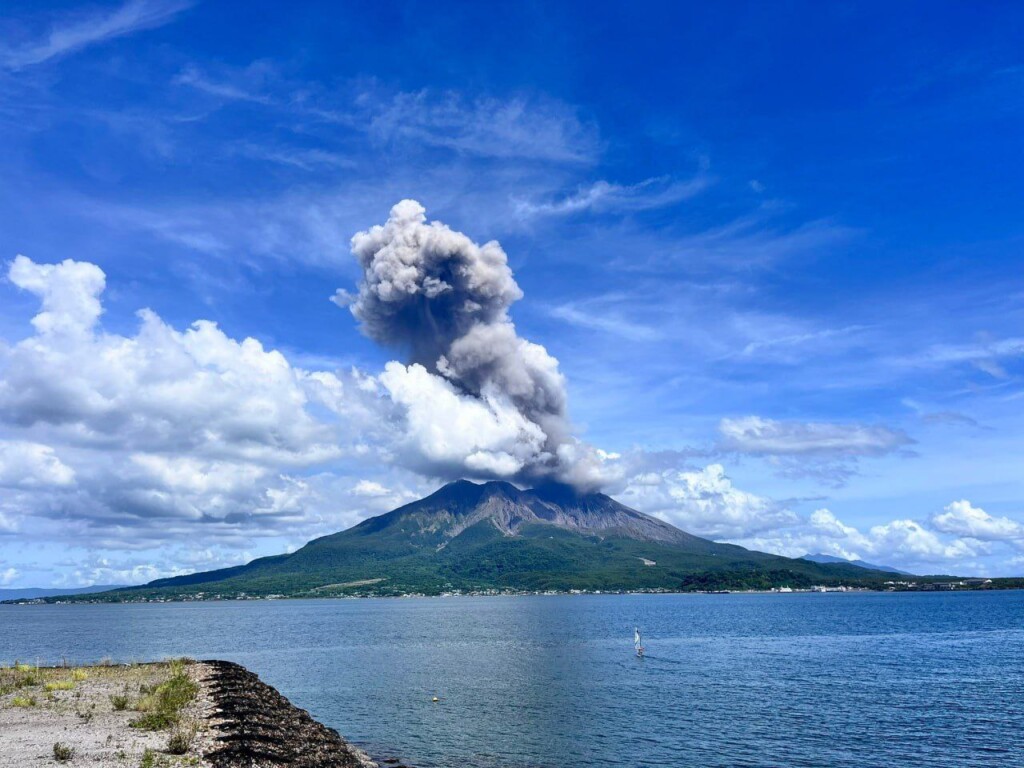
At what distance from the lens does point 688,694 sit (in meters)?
69.0

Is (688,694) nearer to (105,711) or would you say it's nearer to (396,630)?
(105,711)

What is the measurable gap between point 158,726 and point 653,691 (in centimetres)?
4677

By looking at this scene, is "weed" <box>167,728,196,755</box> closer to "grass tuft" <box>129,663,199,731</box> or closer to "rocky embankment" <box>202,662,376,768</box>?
"rocky embankment" <box>202,662,376,768</box>

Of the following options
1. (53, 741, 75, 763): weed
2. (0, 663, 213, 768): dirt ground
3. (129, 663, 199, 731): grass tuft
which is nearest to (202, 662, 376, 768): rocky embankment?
(0, 663, 213, 768): dirt ground

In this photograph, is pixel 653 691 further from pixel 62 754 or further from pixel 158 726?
pixel 62 754

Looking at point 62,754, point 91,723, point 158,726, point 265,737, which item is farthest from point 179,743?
point 91,723

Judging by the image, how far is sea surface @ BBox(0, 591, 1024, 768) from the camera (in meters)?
48.0

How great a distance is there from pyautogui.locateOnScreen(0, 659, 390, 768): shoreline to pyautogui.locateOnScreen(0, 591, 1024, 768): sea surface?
7.75m

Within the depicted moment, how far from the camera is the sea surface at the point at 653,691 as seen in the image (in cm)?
4797

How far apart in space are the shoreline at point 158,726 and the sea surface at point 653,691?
25.4ft

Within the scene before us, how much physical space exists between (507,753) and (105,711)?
2478 cm

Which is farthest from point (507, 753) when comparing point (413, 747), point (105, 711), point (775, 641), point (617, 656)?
point (775, 641)

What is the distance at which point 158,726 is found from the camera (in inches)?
1542

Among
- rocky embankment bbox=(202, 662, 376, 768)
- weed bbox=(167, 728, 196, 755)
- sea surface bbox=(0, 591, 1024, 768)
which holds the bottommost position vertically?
sea surface bbox=(0, 591, 1024, 768)
